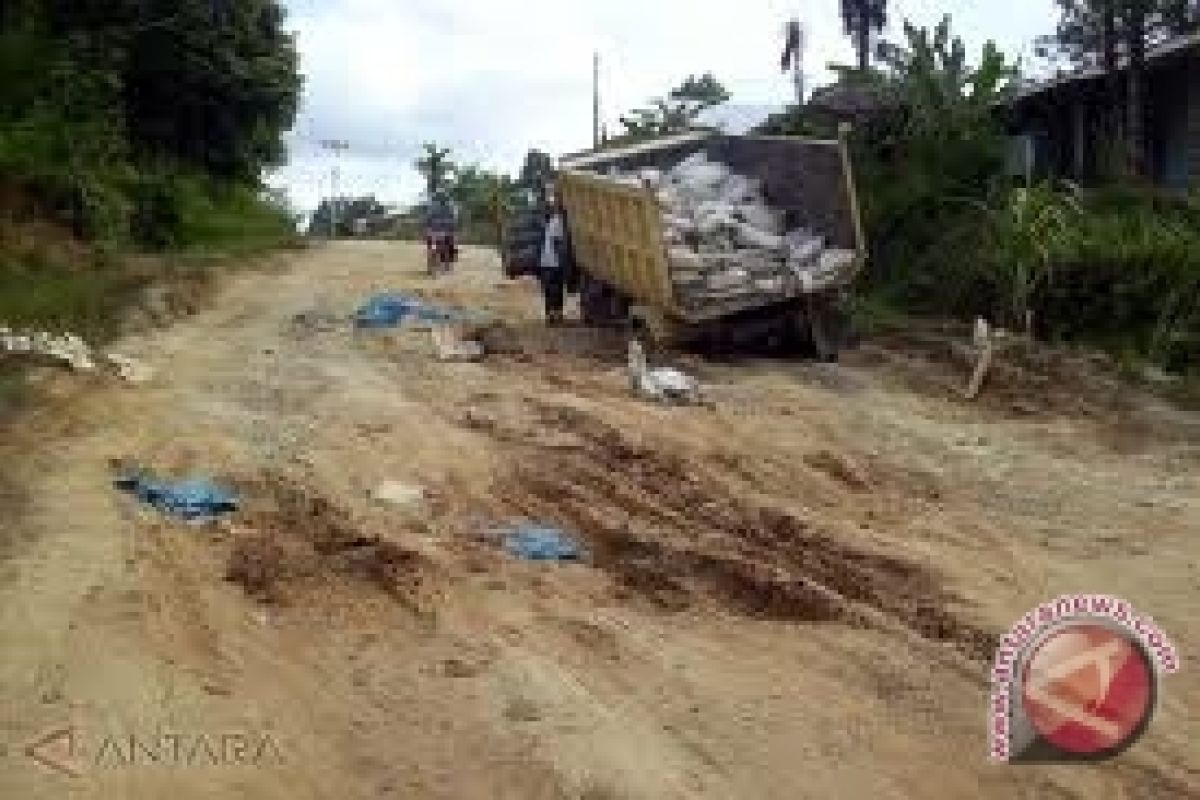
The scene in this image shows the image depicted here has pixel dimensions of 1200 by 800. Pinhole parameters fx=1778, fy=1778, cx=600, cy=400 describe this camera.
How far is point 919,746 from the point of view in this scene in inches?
264

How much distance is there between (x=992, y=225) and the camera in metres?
17.8

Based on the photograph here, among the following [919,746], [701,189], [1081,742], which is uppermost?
[701,189]

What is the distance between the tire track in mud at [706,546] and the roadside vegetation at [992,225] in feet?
20.7

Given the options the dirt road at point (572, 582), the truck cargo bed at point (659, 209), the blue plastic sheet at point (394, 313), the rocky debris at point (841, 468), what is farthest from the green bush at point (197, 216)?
the rocky debris at point (841, 468)

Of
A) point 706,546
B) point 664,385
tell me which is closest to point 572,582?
point 706,546

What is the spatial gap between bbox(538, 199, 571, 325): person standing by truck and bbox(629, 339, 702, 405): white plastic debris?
14.0ft

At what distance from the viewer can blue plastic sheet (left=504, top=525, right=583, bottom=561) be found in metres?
9.11

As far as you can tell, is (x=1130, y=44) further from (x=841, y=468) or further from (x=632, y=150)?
(x=841, y=468)

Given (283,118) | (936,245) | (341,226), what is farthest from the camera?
(341,226)

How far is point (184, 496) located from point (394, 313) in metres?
8.85

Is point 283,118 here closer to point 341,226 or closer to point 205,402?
point 205,402

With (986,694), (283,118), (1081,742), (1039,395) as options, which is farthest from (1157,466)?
(283,118)

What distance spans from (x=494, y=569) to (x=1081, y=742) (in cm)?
441

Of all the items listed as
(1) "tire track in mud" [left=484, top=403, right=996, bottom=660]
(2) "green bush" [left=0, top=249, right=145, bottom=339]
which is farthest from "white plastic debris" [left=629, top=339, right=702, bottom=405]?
(2) "green bush" [left=0, top=249, right=145, bottom=339]
